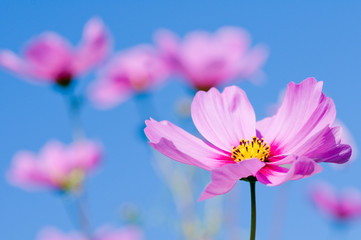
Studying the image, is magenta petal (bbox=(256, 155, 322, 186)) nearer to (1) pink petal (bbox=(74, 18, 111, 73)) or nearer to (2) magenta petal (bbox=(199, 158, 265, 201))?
(2) magenta petal (bbox=(199, 158, 265, 201))

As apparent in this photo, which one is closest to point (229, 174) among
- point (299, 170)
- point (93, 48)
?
point (299, 170)

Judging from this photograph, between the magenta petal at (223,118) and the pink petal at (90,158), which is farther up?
the pink petal at (90,158)

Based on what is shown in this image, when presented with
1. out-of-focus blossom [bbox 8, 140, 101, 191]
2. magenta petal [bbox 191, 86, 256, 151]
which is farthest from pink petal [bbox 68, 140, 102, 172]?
magenta petal [bbox 191, 86, 256, 151]

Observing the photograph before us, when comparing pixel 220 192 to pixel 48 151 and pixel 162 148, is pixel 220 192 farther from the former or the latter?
pixel 48 151

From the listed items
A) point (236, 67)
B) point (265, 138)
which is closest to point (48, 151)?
point (236, 67)

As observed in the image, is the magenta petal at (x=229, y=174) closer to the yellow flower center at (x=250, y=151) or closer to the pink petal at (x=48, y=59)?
the yellow flower center at (x=250, y=151)

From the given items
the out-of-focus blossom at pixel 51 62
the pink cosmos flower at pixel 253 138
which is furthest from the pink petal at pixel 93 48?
the pink cosmos flower at pixel 253 138

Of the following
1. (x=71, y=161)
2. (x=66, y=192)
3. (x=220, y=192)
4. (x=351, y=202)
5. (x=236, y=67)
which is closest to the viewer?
(x=220, y=192)
